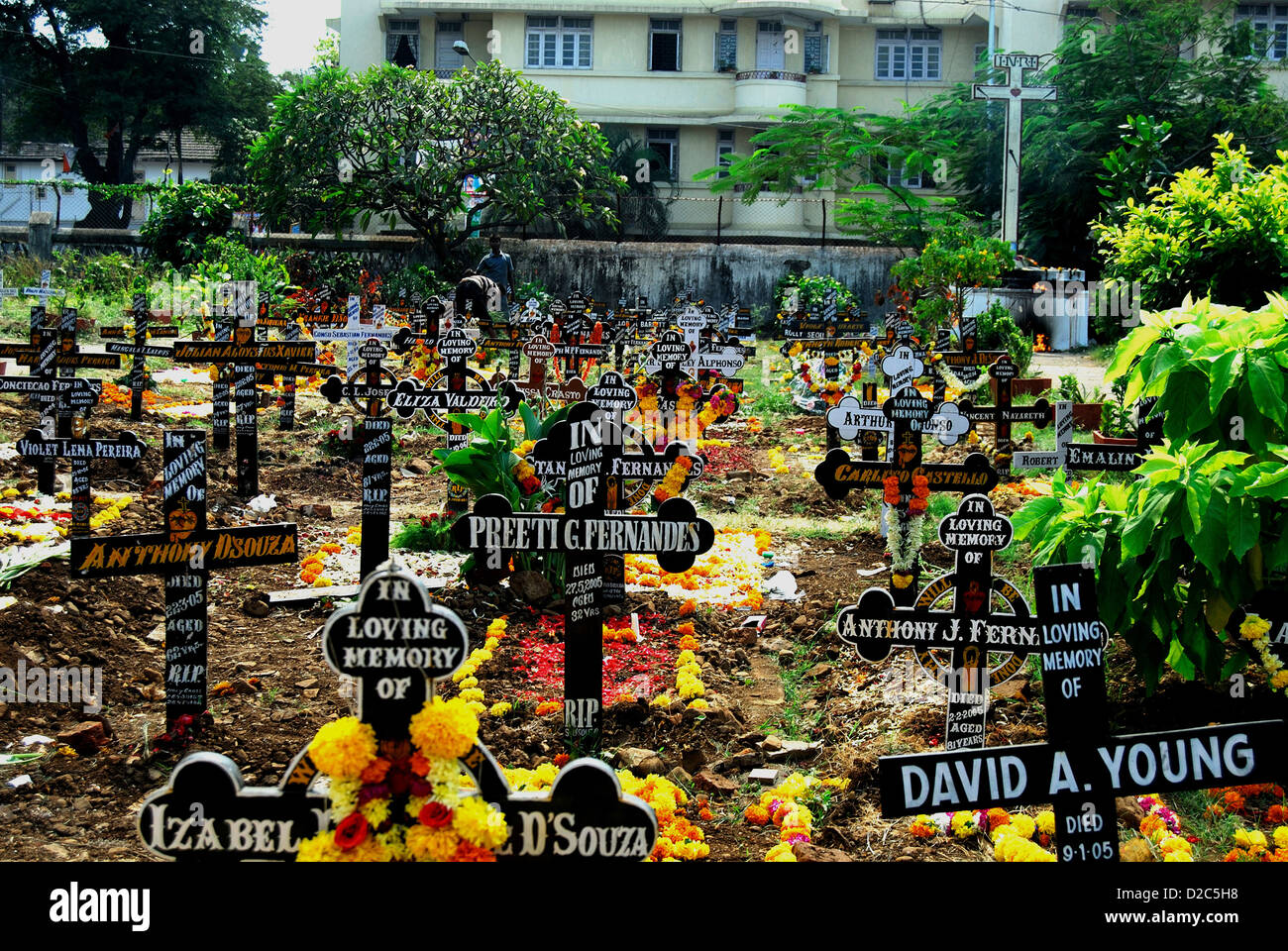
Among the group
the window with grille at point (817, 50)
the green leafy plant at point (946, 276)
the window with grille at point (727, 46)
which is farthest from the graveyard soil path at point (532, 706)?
the window with grille at point (817, 50)

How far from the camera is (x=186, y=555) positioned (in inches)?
206

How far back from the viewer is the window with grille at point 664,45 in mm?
36500

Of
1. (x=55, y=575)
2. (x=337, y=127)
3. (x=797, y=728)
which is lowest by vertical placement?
(x=797, y=728)

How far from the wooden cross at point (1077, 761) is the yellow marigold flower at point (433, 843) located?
3.15 feet

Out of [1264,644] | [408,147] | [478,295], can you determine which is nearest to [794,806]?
[1264,644]

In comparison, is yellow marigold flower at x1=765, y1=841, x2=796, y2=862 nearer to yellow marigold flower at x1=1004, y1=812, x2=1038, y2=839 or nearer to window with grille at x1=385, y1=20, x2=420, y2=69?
yellow marigold flower at x1=1004, y1=812, x2=1038, y2=839

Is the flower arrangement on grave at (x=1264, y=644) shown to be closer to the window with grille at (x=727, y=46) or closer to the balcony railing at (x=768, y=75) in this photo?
the balcony railing at (x=768, y=75)

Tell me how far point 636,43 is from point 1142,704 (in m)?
33.3

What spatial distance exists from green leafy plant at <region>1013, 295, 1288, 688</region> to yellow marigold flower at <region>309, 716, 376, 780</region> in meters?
3.17

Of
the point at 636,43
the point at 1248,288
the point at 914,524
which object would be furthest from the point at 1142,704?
the point at 636,43

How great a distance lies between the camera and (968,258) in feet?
64.7

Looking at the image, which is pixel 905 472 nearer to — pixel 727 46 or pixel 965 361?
pixel 965 361

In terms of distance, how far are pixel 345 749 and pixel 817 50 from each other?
121ft

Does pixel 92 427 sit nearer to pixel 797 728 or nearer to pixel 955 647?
pixel 797 728
